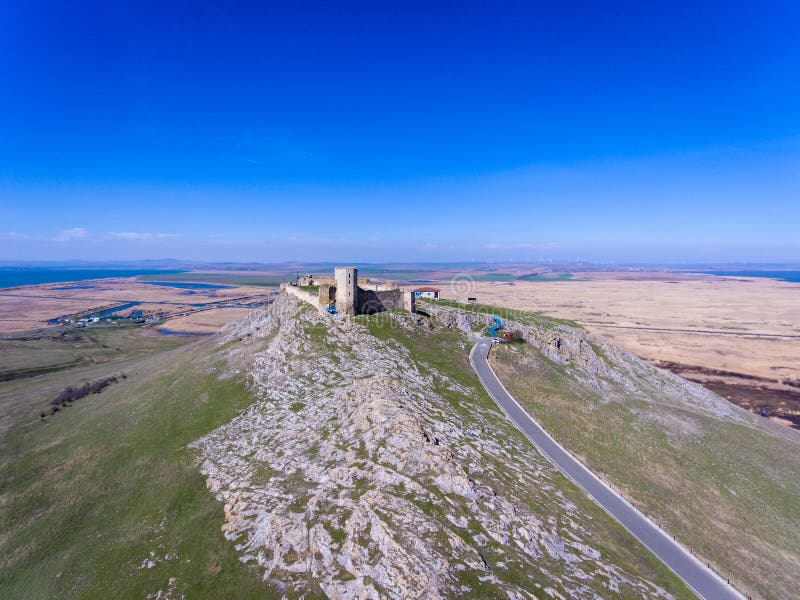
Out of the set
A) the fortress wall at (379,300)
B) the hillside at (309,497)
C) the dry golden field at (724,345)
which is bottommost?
the dry golden field at (724,345)

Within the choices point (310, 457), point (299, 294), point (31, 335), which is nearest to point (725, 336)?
point (299, 294)

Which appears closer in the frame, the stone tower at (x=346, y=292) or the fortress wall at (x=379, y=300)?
the stone tower at (x=346, y=292)

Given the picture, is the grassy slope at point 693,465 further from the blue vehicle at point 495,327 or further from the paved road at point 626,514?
the blue vehicle at point 495,327

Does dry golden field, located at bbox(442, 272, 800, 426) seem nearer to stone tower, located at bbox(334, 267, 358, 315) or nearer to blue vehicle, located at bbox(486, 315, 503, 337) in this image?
blue vehicle, located at bbox(486, 315, 503, 337)

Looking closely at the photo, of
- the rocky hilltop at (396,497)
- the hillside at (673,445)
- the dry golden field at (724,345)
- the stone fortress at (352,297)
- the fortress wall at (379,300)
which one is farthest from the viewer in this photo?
the dry golden field at (724,345)

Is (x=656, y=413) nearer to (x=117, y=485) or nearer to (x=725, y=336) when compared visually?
(x=117, y=485)

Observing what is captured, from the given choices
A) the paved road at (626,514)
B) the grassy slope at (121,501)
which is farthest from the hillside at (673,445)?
the grassy slope at (121,501)

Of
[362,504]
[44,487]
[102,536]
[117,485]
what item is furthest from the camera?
[44,487]
